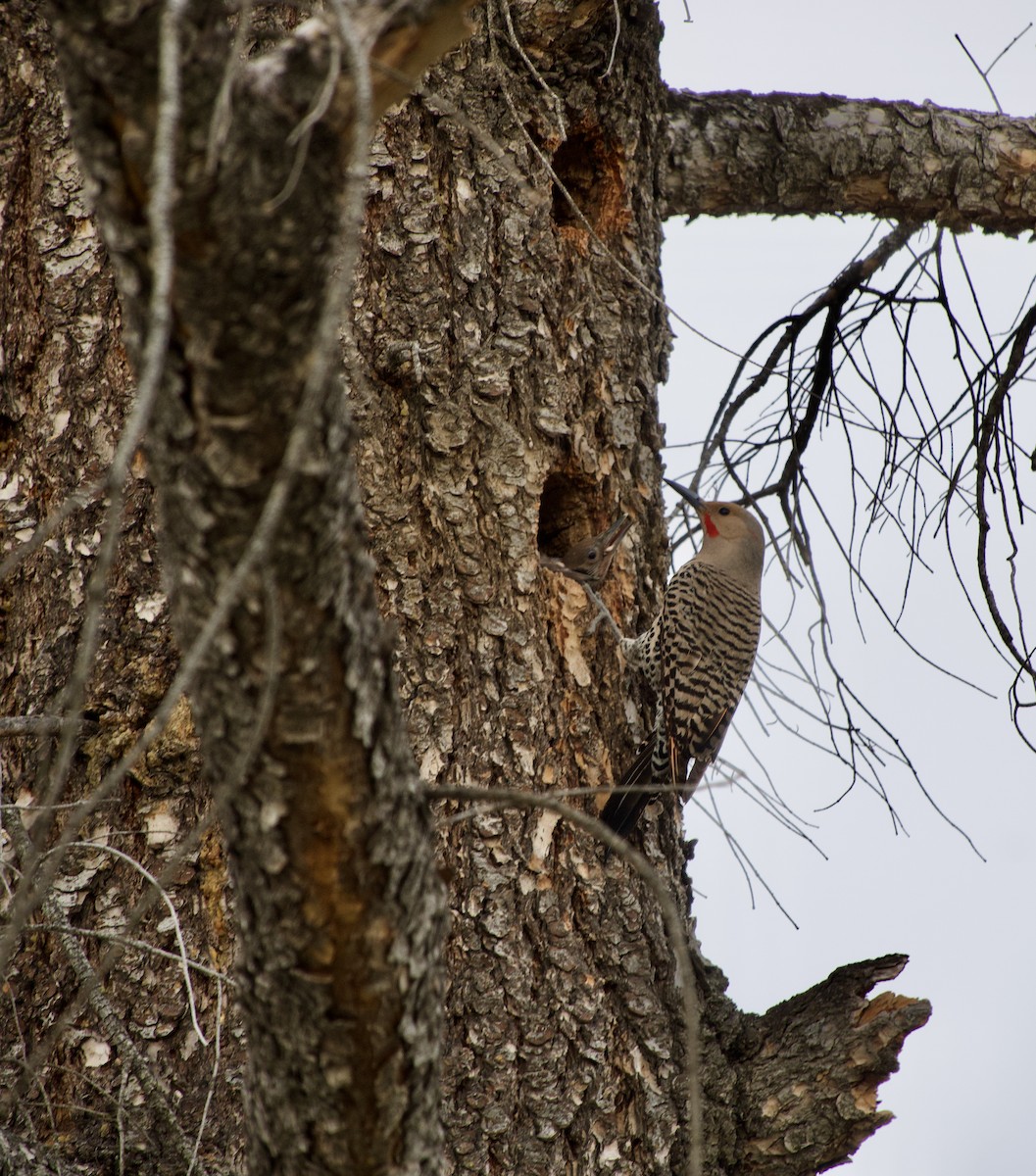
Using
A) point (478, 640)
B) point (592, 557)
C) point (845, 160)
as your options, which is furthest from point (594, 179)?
point (478, 640)

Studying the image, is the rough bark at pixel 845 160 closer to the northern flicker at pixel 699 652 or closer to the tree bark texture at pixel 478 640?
the tree bark texture at pixel 478 640

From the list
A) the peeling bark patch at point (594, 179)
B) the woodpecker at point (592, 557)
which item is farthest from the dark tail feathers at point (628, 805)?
the peeling bark patch at point (594, 179)

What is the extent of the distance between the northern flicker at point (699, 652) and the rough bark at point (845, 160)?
0.91 meters

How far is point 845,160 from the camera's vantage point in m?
3.54

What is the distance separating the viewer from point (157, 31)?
101cm

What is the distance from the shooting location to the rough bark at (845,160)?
344cm

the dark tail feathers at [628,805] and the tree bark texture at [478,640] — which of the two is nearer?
the tree bark texture at [478,640]

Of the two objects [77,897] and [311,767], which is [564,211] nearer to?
[77,897]

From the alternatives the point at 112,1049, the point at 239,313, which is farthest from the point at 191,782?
the point at 239,313

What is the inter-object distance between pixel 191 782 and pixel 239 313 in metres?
1.60

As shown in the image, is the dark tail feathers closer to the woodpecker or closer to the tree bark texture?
the tree bark texture

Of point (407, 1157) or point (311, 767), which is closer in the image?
point (311, 767)

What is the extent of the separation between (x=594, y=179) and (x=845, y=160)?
0.82 m

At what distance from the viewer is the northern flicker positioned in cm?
327
